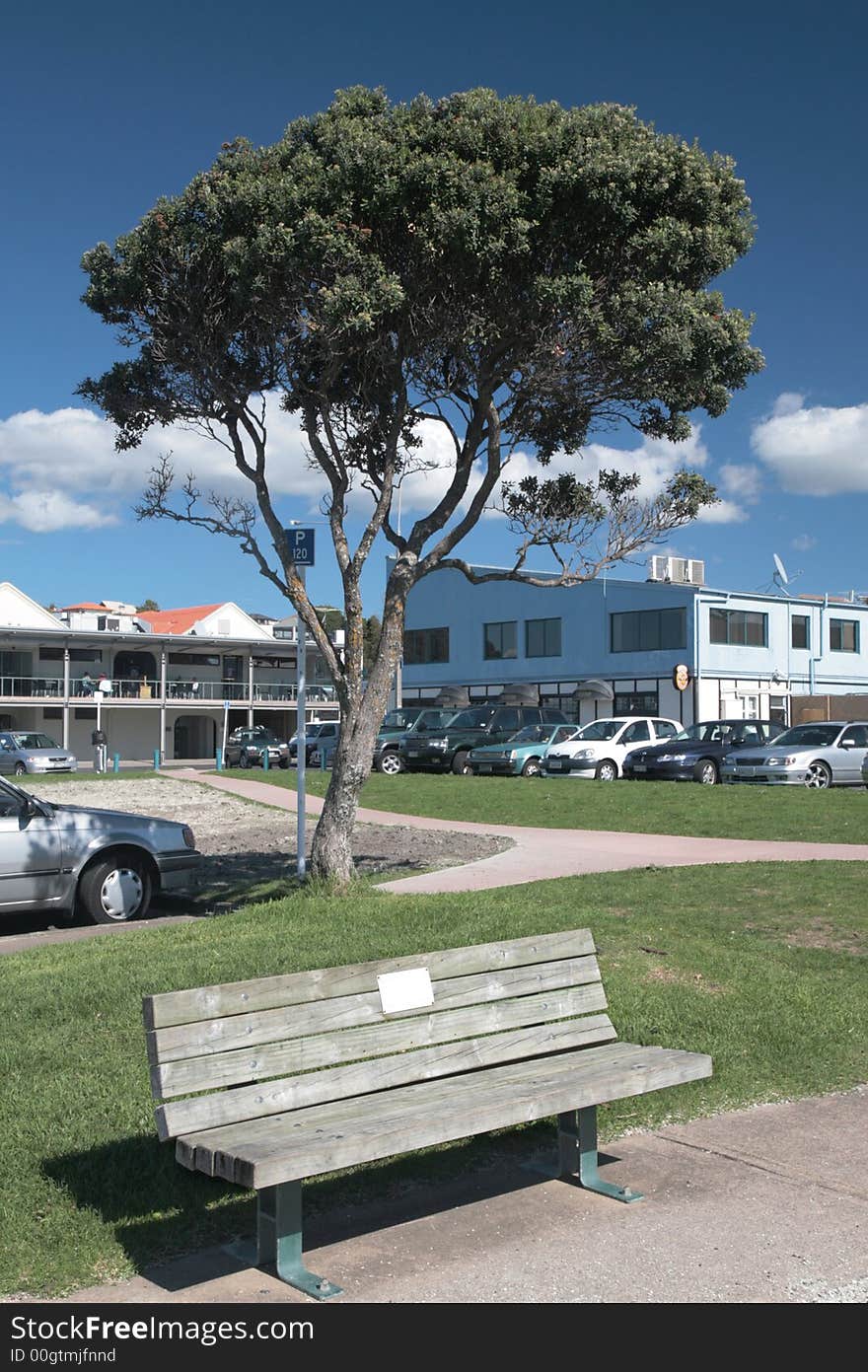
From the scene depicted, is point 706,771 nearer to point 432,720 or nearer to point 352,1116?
point 432,720

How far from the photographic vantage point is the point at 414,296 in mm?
11102

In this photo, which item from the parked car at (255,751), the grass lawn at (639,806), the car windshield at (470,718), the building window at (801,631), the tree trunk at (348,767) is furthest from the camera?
the building window at (801,631)

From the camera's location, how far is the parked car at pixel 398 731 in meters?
33.8

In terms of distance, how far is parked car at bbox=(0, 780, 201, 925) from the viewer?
1080cm

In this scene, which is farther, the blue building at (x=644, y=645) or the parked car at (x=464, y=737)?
the blue building at (x=644, y=645)

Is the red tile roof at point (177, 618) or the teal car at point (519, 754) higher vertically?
the red tile roof at point (177, 618)

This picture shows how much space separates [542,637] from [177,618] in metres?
29.5

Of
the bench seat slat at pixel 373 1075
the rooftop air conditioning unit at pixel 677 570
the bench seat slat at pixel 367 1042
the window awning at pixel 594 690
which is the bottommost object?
the bench seat slat at pixel 373 1075

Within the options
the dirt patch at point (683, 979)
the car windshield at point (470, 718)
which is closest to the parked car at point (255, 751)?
the car windshield at point (470, 718)

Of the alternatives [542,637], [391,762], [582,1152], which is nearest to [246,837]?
[582,1152]

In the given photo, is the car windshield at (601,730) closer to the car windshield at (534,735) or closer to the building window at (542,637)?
the car windshield at (534,735)

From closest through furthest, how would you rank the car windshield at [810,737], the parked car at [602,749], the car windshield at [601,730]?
the car windshield at [810,737], the parked car at [602,749], the car windshield at [601,730]

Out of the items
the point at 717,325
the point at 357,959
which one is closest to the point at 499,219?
the point at 717,325

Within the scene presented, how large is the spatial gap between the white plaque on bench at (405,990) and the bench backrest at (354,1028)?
2 centimetres
